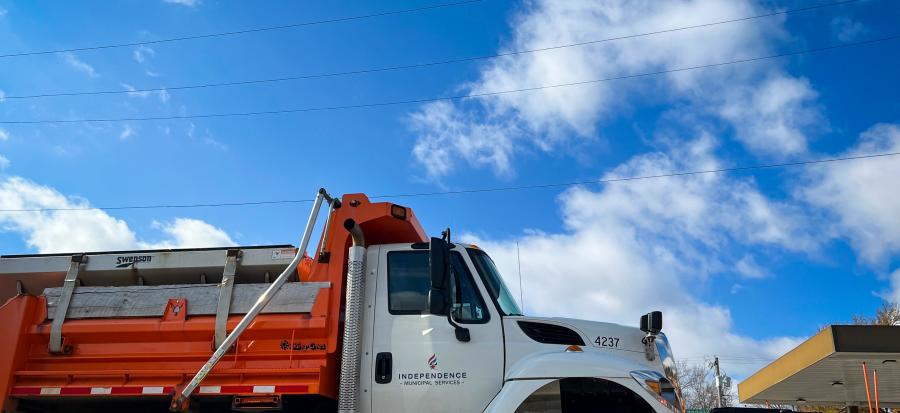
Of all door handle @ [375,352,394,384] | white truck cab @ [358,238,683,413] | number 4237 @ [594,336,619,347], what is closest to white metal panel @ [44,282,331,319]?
white truck cab @ [358,238,683,413]

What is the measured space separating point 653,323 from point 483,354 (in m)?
1.56

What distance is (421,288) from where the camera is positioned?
613cm

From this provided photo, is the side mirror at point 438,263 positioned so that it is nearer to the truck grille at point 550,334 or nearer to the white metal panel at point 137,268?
the truck grille at point 550,334

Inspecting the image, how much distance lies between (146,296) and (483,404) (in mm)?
3390

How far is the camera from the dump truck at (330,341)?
5.50 m

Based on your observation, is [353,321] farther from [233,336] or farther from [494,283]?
[494,283]

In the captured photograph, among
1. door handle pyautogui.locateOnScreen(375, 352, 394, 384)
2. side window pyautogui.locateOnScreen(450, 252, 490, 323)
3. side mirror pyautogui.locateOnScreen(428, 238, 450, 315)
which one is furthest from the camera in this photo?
side window pyautogui.locateOnScreen(450, 252, 490, 323)

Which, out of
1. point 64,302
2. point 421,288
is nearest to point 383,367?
point 421,288

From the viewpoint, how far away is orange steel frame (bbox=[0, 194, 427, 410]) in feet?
18.9

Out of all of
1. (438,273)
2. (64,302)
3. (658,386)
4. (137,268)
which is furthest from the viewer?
(137,268)

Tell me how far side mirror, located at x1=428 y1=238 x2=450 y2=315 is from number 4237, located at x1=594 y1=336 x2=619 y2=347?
1.46 metres

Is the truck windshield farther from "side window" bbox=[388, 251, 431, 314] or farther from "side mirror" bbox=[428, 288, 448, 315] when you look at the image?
"side mirror" bbox=[428, 288, 448, 315]

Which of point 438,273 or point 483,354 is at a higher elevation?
point 438,273

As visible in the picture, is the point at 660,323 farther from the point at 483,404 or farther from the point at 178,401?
the point at 178,401
